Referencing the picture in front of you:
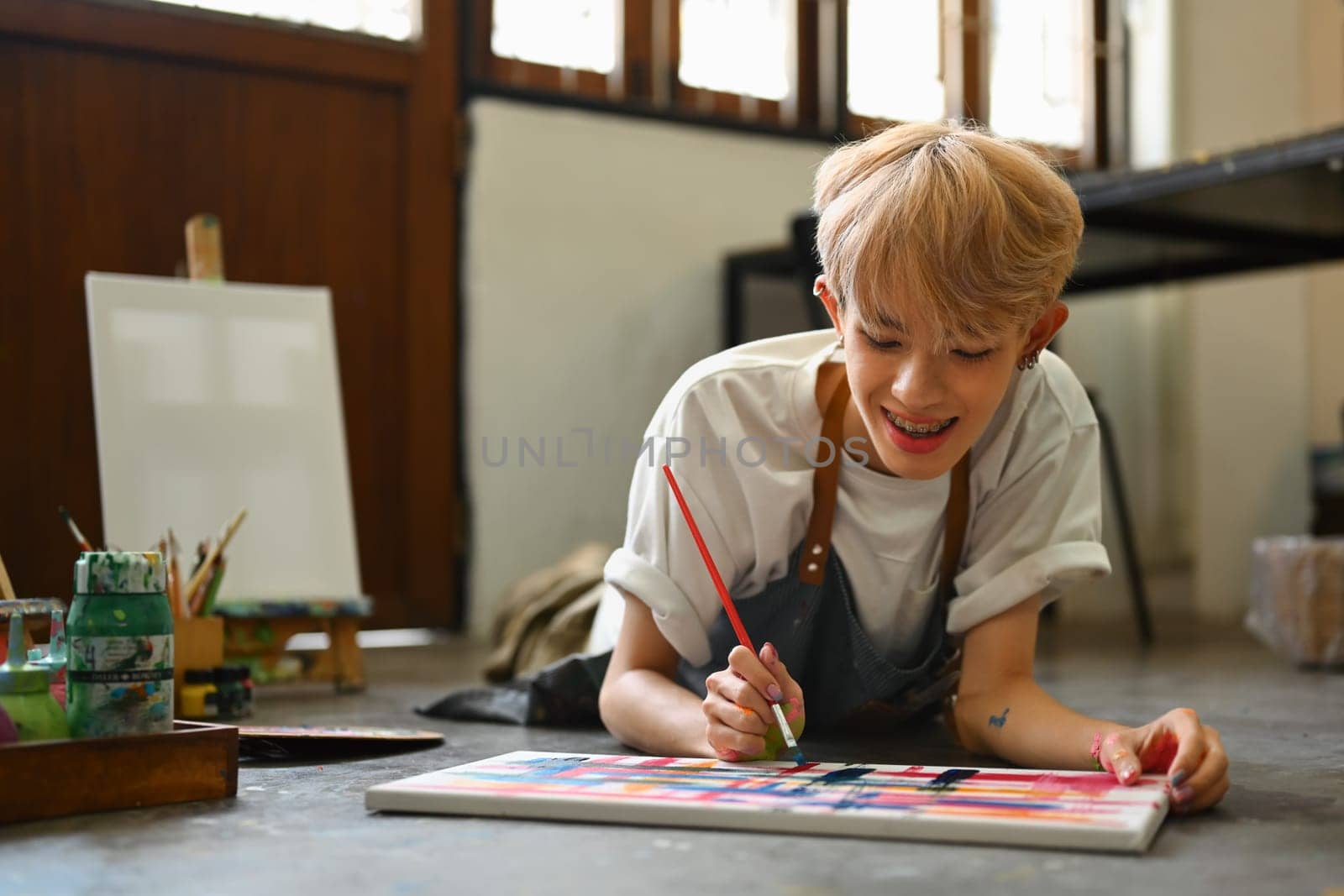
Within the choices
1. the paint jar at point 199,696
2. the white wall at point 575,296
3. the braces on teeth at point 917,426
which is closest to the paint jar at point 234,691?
the paint jar at point 199,696

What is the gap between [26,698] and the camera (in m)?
1.15

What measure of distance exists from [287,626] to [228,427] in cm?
36

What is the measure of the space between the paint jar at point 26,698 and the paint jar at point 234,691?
83cm

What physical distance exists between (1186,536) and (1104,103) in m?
1.36

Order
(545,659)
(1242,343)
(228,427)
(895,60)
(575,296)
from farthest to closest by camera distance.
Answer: (1242,343) → (895,60) → (575,296) → (228,427) → (545,659)

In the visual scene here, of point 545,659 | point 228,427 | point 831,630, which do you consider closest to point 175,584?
point 228,427

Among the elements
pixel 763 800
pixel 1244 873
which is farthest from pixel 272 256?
pixel 1244 873

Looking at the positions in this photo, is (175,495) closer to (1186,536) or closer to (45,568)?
(45,568)

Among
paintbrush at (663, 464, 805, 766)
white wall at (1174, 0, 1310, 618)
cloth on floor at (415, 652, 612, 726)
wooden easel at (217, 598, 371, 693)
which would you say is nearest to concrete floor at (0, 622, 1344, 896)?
paintbrush at (663, 464, 805, 766)

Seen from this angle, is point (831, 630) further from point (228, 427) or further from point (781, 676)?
point (228, 427)

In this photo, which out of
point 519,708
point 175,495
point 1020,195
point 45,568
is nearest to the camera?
point 1020,195

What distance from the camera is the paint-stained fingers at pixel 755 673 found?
1193 millimetres

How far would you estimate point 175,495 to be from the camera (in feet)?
7.69

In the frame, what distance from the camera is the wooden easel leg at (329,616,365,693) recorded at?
2398 millimetres
